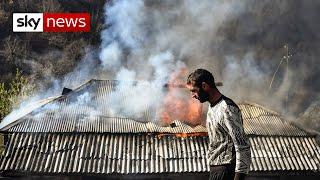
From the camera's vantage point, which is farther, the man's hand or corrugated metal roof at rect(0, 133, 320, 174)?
corrugated metal roof at rect(0, 133, 320, 174)

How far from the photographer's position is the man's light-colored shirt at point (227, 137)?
13.4 feet

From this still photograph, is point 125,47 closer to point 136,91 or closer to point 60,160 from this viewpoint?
point 136,91

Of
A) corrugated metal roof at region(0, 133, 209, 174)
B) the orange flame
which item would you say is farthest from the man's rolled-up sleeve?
the orange flame

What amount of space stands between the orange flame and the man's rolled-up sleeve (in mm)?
11290

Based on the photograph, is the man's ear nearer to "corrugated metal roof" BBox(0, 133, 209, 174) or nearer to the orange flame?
"corrugated metal roof" BBox(0, 133, 209, 174)

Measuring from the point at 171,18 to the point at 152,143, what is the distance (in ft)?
33.0

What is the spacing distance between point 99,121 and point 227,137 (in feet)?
37.5

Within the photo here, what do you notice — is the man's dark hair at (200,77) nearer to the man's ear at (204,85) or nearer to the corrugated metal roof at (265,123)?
the man's ear at (204,85)

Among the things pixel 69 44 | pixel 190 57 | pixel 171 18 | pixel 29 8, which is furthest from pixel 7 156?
pixel 29 8

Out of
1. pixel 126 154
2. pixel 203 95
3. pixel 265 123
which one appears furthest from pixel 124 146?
pixel 203 95

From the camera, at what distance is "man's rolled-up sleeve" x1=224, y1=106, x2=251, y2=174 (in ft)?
13.1

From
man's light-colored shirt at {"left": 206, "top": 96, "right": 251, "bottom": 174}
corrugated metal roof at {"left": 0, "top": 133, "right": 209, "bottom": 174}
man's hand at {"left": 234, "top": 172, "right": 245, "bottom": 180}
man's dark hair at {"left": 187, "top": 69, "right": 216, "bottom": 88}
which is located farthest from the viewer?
corrugated metal roof at {"left": 0, "top": 133, "right": 209, "bottom": 174}

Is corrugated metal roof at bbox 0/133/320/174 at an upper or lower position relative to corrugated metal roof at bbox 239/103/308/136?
lower

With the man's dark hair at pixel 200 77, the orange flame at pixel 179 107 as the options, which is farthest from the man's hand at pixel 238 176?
the orange flame at pixel 179 107
